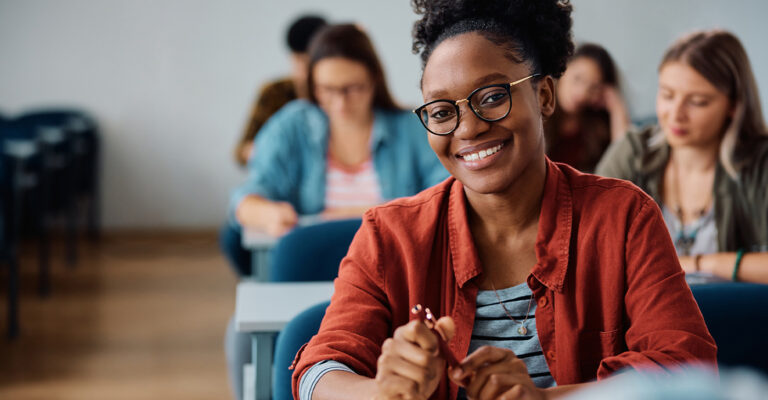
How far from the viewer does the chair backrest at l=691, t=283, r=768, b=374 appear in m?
1.37

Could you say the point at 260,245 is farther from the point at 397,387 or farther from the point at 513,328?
the point at 397,387

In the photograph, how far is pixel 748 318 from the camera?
1.38 metres

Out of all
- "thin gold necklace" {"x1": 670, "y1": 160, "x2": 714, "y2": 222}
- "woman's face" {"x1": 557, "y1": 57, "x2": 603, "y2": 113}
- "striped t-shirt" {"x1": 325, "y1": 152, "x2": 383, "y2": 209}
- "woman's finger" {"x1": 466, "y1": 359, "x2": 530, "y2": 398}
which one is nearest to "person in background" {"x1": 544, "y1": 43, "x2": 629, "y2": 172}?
"woman's face" {"x1": 557, "y1": 57, "x2": 603, "y2": 113}

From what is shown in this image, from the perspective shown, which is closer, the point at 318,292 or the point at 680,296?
the point at 680,296

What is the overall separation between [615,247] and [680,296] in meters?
0.11

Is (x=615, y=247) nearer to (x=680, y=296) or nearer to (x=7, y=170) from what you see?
(x=680, y=296)

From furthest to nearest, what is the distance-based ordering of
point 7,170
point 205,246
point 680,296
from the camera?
point 205,246, point 7,170, point 680,296

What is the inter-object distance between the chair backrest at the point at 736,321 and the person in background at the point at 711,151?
524 millimetres

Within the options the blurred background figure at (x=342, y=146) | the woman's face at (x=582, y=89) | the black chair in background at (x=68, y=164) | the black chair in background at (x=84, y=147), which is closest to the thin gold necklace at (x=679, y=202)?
the blurred background figure at (x=342, y=146)

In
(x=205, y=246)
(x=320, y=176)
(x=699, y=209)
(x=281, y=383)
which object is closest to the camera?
(x=281, y=383)

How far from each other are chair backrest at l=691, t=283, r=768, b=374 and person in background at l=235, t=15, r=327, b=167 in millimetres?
2903

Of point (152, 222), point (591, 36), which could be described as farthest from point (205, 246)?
point (591, 36)

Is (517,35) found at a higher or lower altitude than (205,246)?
higher

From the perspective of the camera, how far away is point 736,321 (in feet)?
4.52
